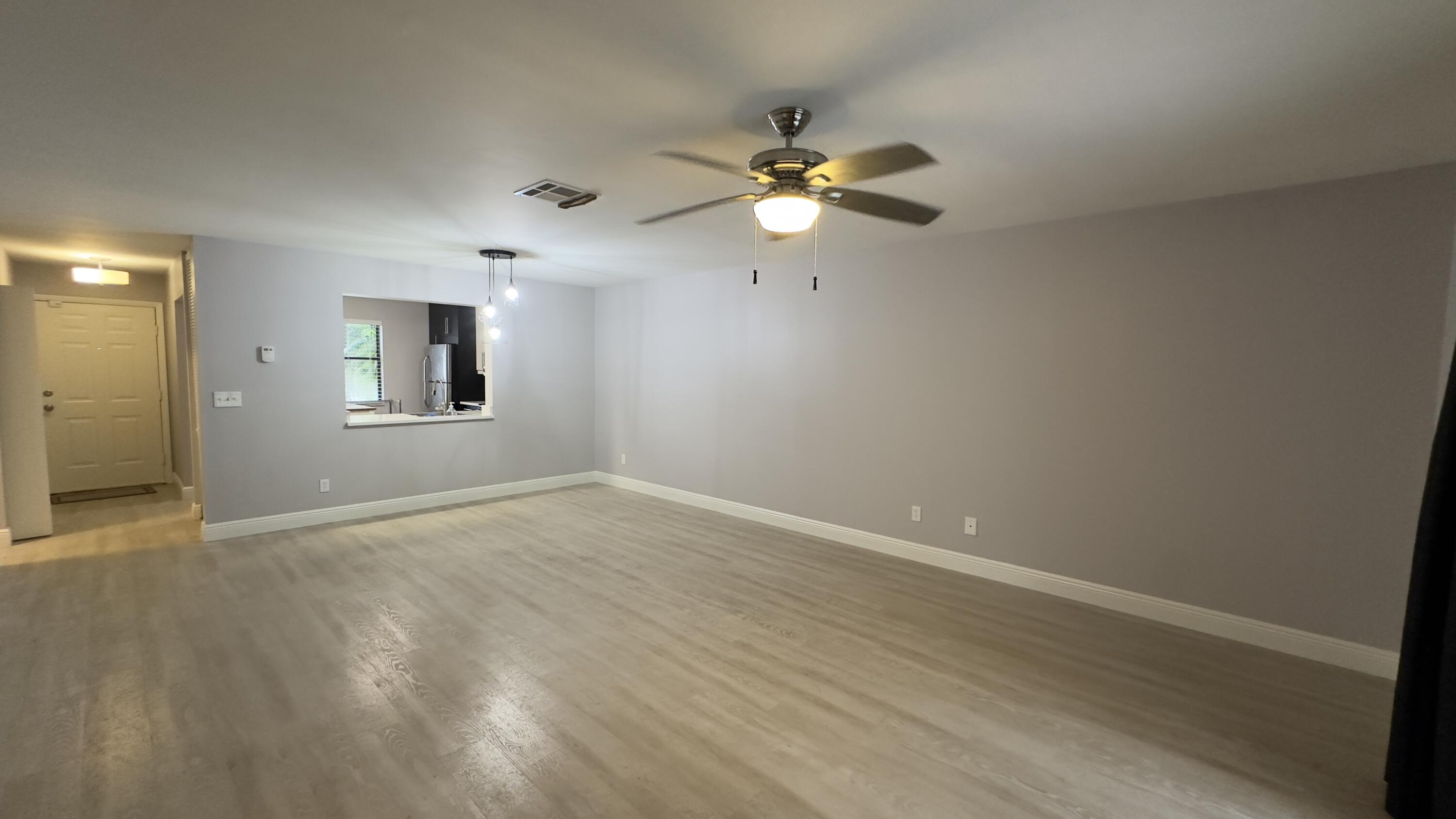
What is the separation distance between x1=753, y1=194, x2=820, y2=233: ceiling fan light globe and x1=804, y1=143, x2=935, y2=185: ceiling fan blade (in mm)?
87

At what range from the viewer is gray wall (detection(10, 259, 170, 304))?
579cm

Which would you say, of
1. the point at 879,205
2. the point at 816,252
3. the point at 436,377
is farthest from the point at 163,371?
the point at 879,205

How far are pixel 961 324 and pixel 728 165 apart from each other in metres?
2.73

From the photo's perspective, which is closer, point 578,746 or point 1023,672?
point 578,746

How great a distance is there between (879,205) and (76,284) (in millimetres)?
8170

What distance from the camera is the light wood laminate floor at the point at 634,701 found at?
2.04 m

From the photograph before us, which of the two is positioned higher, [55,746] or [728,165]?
[728,165]

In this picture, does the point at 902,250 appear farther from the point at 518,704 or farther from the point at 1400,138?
the point at 518,704

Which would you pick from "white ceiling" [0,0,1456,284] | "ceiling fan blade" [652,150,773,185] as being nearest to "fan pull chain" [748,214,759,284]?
"white ceiling" [0,0,1456,284]

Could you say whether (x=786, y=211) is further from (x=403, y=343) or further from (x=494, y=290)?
(x=403, y=343)

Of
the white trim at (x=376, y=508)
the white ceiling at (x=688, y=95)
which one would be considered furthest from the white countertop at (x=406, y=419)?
the white ceiling at (x=688, y=95)

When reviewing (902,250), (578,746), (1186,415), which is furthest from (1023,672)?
(902,250)

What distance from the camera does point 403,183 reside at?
3.12 metres

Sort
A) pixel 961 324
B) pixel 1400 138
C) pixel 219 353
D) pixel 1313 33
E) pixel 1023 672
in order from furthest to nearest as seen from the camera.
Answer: pixel 219 353 → pixel 961 324 → pixel 1023 672 → pixel 1400 138 → pixel 1313 33
